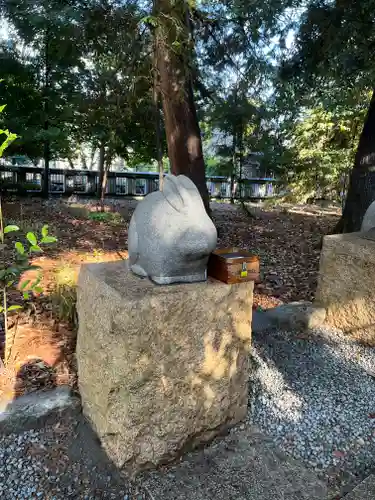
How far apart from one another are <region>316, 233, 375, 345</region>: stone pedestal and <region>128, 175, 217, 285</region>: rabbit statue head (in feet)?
6.52

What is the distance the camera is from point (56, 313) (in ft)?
10.9

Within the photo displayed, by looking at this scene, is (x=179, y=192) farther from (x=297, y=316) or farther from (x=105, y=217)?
(x=105, y=217)

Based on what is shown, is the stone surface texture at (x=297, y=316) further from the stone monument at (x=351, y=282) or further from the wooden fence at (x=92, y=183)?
the wooden fence at (x=92, y=183)

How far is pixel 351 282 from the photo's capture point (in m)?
3.57

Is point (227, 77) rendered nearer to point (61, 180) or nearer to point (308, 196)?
point (308, 196)

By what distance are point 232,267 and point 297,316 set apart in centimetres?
180

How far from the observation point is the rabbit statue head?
1.93 m

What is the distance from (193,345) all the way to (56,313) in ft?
5.62

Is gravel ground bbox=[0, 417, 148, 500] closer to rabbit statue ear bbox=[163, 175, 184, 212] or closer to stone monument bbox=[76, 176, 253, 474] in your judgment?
stone monument bbox=[76, 176, 253, 474]

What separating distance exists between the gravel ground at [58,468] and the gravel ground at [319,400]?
0.96 metres

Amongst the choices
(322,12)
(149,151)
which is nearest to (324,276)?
(322,12)

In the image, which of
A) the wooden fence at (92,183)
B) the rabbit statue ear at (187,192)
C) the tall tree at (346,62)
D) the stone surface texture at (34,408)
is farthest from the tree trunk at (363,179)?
the wooden fence at (92,183)

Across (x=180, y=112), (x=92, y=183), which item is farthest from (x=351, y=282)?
(x=92, y=183)

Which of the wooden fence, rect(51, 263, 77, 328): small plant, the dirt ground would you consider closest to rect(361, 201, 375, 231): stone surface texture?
the dirt ground
